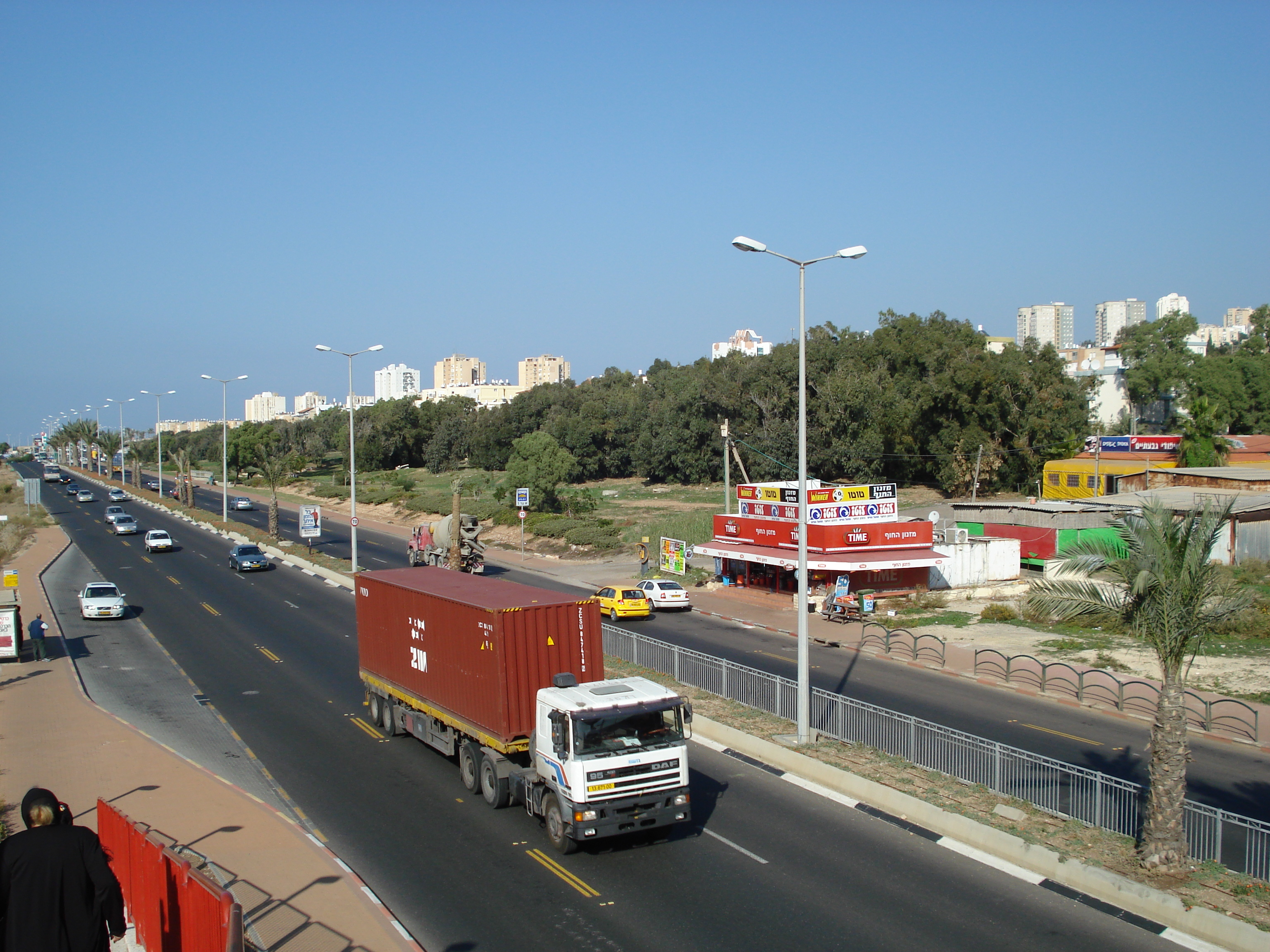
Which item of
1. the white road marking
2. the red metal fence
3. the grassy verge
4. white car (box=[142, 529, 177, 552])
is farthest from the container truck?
white car (box=[142, 529, 177, 552])

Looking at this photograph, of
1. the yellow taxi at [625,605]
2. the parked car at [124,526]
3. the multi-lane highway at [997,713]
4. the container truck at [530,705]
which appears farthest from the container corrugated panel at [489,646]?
the parked car at [124,526]

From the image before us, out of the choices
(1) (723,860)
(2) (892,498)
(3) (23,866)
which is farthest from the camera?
(2) (892,498)

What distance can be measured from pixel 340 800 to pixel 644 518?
54657mm

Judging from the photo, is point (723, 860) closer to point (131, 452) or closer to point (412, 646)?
point (412, 646)

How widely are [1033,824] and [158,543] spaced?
51839mm

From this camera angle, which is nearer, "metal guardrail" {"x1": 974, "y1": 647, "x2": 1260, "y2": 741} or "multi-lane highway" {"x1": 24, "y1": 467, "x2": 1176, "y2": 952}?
"multi-lane highway" {"x1": 24, "y1": 467, "x2": 1176, "y2": 952}

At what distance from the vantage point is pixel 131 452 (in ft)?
357

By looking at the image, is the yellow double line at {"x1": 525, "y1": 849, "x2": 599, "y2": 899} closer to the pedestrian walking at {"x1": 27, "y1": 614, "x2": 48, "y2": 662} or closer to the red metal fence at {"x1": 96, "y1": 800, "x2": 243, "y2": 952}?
the red metal fence at {"x1": 96, "y1": 800, "x2": 243, "y2": 952}

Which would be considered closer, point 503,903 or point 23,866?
point 23,866

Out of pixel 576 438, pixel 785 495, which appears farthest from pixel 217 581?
pixel 576 438

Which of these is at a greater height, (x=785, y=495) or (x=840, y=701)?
(x=785, y=495)

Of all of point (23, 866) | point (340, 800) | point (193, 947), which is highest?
point (23, 866)

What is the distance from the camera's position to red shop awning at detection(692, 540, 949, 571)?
34938mm

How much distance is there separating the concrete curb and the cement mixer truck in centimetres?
2732
